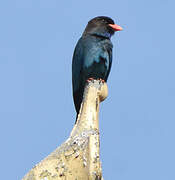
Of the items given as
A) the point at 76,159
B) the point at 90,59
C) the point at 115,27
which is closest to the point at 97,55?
the point at 90,59

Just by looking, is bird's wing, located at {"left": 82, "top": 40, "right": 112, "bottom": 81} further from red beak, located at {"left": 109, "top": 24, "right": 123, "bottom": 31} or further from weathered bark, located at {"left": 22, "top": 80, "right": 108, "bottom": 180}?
weathered bark, located at {"left": 22, "top": 80, "right": 108, "bottom": 180}

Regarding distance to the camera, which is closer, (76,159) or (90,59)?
(76,159)

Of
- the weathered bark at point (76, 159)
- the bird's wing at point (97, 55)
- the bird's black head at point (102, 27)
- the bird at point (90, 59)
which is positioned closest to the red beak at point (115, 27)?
the bird's black head at point (102, 27)

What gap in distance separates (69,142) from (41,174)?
1.79 feet

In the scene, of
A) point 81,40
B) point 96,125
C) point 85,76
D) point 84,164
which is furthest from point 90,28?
point 84,164

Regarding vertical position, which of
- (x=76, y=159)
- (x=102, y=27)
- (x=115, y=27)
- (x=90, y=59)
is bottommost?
(x=76, y=159)

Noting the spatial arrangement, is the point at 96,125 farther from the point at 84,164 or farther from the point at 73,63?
the point at 73,63

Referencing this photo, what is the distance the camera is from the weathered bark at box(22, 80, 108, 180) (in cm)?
552

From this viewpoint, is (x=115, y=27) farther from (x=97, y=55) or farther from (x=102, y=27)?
(x=97, y=55)

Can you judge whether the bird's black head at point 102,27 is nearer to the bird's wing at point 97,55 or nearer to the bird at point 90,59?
the bird at point 90,59

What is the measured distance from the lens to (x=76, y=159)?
5.70 meters

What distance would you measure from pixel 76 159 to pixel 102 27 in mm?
4871

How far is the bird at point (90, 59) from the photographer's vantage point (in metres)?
9.42

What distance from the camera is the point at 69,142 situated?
5859 millimetres
